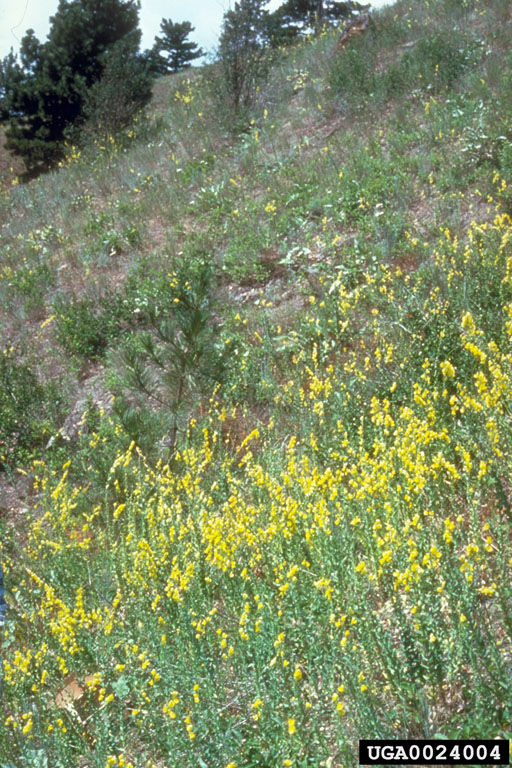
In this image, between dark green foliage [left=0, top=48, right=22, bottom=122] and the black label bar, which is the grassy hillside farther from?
dark green foliage [left=0, top=48, right=22, bottom=122]

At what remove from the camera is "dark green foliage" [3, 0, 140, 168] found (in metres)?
15.5

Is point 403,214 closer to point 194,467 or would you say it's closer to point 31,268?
point 194,467

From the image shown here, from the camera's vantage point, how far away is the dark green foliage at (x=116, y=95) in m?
13.8

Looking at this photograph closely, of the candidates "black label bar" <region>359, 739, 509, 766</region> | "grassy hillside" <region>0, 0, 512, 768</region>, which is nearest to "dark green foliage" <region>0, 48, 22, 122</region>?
"grassy hillside" <region>0, 0, 512, 768</region>

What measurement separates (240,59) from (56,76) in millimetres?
6621

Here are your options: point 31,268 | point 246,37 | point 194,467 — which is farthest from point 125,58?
point 194,467

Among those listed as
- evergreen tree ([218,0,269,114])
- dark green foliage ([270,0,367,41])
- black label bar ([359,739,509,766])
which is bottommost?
black label bar ([359,739,509,766])

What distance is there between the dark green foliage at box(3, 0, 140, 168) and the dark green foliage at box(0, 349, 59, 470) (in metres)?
10.4

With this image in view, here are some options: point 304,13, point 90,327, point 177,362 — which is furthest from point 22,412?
point 304,13

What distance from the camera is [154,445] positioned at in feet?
16.9

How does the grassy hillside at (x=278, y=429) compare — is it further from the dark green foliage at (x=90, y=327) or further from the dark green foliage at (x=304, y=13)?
the dark green foliage at (x=304, y=13)

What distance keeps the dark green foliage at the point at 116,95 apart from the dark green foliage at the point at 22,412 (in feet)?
27.7

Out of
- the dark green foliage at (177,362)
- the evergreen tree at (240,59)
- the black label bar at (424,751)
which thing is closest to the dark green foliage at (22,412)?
the dark green foliage at (177,362)

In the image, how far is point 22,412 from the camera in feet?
21.1
